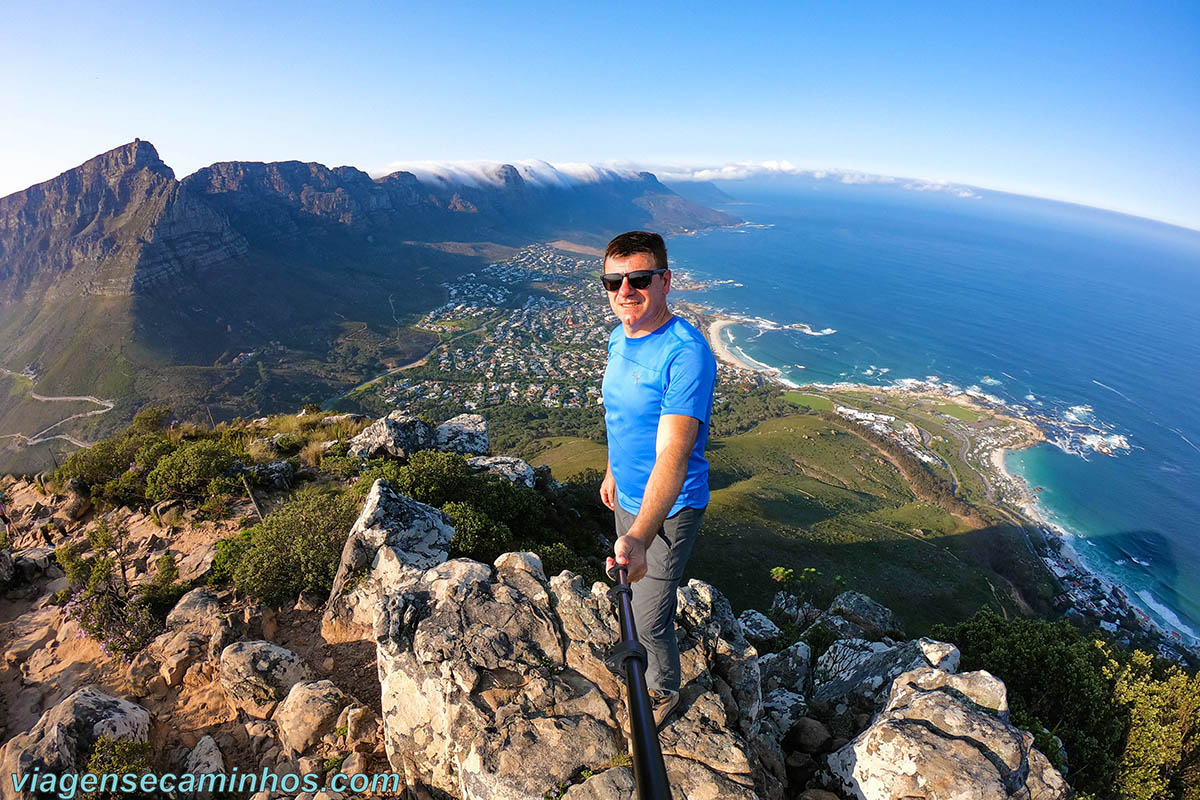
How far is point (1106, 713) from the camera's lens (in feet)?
30.5

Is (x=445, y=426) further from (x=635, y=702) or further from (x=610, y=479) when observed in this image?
(x=635, y=702)

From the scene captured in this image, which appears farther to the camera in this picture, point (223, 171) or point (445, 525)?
point (223, 171)

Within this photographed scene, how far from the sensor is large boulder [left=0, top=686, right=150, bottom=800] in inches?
179

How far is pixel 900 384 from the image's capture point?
339 feet

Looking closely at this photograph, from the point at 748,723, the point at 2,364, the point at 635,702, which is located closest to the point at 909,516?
the point at 748,723

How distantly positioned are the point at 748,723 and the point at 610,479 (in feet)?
10.9

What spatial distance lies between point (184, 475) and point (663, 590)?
12488 mm

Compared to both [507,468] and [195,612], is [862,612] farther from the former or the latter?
[195,612]

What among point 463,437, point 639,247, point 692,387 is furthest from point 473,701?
point 463,437

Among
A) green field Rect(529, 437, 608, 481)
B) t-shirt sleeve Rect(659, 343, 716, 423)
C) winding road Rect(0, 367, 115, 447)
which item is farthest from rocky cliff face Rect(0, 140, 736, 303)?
t-shirt sleeve Rect(659, 343, 716, 423)

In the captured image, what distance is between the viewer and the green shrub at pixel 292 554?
7605mm

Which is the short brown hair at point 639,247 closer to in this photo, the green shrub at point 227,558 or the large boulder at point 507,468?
the green shrub at point 227,558

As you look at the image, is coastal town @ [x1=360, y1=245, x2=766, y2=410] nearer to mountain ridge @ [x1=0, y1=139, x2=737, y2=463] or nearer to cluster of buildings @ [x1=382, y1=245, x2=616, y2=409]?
cluster of buildings @ [x1=382, y1=245, x2=616, y2=409]

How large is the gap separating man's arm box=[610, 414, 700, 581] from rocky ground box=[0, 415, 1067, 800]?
8.71 ft
